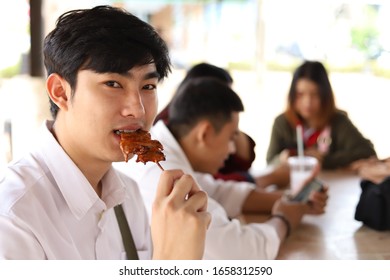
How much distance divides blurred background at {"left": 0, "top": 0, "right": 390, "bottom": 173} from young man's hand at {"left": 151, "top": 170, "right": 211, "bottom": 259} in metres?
0.27

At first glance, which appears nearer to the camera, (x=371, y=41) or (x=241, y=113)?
(x=241, y=113)

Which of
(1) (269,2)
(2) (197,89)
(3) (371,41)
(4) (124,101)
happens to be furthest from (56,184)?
(1) (269,2)

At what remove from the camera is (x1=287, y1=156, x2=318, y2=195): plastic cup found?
5.46ft

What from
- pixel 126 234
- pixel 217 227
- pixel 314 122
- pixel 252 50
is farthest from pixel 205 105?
pixel 252 50

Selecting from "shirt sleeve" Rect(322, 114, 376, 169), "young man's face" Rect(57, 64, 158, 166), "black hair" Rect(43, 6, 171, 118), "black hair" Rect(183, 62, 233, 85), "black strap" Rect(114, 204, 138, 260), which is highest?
"black hair" Rect(43, 6, 171, 118)

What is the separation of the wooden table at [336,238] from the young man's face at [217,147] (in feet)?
0.70

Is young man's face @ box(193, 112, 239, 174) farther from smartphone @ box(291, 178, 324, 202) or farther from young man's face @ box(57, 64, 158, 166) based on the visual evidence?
young man's face @ box(57, 64, 158, 166)

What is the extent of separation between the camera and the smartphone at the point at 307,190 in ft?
4.85

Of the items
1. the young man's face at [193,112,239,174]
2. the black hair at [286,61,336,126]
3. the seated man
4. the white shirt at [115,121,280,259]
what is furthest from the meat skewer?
the black hair at [286,61,336,126]

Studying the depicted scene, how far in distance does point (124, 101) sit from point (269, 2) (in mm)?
4812

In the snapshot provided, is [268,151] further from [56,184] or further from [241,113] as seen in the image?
[56,184]

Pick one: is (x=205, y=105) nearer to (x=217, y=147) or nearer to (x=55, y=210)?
(x=217, y=147)
